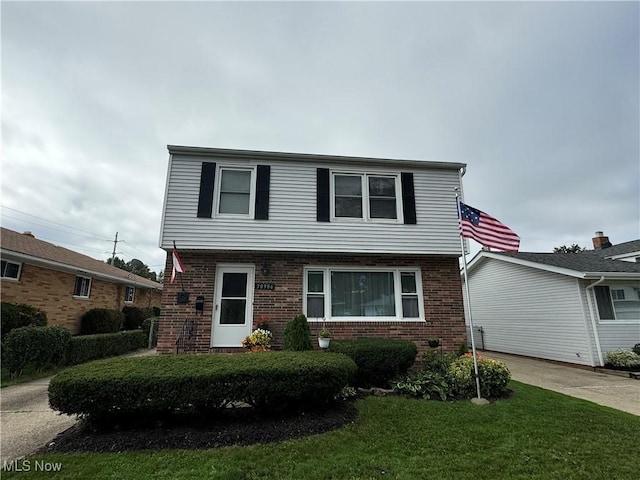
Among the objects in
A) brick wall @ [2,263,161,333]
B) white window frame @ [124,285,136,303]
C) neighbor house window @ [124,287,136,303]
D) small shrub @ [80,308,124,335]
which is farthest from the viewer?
neighbor house window @ [124,287,136,303]

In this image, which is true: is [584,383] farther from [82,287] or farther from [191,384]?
[82,287]

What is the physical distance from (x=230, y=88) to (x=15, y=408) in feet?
30.5

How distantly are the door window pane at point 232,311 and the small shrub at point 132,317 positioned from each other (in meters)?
11.4

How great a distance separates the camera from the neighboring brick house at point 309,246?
7.40 m

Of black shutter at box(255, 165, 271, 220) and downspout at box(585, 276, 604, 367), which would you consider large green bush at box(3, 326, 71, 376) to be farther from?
downspout at box(585, 276, 604, 367)

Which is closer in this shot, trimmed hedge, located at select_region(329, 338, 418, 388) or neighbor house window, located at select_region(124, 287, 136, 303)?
trimmed hedge, located at select_region(329, 338, 418, 388)

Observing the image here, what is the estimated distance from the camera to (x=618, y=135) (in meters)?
11.7

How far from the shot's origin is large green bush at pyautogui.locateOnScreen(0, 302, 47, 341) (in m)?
9.09

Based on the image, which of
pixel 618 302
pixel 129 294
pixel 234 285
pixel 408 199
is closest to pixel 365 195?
pixel 408 199

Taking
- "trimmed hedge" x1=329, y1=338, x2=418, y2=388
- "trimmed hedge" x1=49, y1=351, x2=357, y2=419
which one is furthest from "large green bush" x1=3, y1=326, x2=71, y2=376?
"trimmed hedge" x1=329, y1=338, x2=418, y2=388

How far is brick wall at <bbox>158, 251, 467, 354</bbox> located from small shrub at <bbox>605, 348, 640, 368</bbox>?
561 cm

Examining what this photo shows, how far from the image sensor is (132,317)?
16.3m

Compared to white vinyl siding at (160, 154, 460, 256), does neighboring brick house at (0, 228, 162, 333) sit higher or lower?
lower

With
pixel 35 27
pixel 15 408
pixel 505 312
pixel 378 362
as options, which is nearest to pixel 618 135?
pixel 505 312
